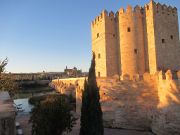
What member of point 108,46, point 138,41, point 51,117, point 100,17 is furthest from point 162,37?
point 51,117

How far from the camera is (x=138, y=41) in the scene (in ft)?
70.8

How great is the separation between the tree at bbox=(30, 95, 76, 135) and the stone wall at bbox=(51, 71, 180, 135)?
590cm

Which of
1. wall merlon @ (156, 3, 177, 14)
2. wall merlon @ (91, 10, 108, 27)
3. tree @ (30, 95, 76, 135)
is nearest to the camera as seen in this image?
tree @ (30, 95, 76, 135)

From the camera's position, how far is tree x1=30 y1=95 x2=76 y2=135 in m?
11.6

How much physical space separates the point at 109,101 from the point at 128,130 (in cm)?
259

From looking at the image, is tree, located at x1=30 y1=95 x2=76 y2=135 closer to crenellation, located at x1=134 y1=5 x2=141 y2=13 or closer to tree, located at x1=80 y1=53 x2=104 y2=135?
tree, located at x1=80 y1=53 x2=104 y2=135

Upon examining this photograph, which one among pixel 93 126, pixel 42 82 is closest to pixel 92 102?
pixel 93 126

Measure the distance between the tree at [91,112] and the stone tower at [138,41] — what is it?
7624mm

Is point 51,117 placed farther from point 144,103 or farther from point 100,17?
point 100,17

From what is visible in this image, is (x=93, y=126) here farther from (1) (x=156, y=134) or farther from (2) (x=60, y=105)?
(1) (x=156, y=134)

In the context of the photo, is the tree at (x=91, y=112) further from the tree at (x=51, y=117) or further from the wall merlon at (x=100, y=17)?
the wall merlon at (x=100, y=17)

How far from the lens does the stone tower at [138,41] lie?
20281 mm

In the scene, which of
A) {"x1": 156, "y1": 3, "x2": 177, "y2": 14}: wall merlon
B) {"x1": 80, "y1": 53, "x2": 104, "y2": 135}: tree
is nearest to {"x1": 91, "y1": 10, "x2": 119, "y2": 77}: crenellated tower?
{"x1": 156, "y1": 3, "x2": 177, "y2": 14}: wall merlon

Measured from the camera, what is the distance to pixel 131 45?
70.5ft
